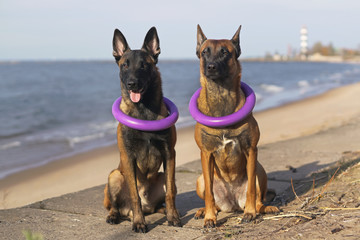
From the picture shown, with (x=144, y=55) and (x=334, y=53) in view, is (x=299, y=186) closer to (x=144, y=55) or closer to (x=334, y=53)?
(x=144, y=55)

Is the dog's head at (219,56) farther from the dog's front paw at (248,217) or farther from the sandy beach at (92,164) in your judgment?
the sandy beach at (92,164)

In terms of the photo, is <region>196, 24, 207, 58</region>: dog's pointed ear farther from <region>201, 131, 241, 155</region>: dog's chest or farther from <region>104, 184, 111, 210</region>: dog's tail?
<region>104, 184, 111, 210</region>: dog's tail

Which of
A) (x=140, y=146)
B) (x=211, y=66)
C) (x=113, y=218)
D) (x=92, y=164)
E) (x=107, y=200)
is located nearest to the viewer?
(x=211, y=66)

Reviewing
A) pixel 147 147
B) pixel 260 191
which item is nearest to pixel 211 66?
pixel 147 147

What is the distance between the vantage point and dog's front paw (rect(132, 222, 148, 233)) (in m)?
4.20

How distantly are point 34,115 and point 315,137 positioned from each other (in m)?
12.0

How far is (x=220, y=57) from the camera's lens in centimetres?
420

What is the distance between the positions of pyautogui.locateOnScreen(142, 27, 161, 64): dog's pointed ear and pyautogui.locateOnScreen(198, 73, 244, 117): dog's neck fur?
24.8 inches

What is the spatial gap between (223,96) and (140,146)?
102 cm

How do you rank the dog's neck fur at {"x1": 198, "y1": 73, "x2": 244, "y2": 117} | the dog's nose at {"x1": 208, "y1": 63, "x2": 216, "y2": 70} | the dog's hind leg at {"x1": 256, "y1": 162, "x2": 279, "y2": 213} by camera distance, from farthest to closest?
the dog's hind leg at {"x1": 256, "y1": 162, "x2": 279, "y2": 213} < the dog's neck fur at {"x1": 198, "y1": 73, "x2": 244, "y2": 117} < the dog's nose at {"x1": 208, "y1": 63, "x2": 216, "y2": 70}

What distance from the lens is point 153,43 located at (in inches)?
184

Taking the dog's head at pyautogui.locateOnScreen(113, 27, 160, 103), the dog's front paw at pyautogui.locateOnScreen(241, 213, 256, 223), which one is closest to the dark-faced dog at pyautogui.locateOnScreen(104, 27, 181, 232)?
the dog's head at pyautogui.locateOnScreen(113, 27, 160, 103)

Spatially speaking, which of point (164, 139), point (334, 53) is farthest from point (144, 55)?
point (334, 53)

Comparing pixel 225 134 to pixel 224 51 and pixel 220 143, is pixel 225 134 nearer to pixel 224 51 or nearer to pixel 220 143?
pixel 220 143
